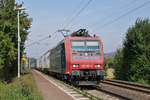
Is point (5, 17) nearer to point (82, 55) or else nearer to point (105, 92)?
point (82, 55)

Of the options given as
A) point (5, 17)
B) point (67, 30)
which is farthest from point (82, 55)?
point (67, 30)

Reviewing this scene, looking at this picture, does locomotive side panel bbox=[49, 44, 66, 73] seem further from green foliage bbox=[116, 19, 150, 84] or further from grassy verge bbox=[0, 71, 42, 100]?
green foliage bbox=[116, 19, 150, 84]

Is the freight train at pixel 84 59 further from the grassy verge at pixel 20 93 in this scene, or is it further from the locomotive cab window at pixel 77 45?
the grassy verge at pixel 20 93

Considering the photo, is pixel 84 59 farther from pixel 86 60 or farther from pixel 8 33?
pixel 8 33

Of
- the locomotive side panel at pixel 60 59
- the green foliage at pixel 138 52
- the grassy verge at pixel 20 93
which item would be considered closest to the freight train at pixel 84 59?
the locomotive side panel at pixel 60 59

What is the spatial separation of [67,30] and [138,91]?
16.2m

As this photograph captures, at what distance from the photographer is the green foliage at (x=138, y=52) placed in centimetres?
1797

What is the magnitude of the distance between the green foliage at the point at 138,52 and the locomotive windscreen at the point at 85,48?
18.8 ft

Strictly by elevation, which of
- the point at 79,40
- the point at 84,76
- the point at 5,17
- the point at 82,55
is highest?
the point at 5,17

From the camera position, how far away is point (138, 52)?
1864 centimetres

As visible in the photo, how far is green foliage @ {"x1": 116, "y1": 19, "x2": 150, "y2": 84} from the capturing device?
17969 mm

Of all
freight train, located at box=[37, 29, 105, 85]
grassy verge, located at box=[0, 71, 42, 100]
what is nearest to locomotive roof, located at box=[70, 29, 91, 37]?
freight train, located at box=[37, 29, 105, 85]

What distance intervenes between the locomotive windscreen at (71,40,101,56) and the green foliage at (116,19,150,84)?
18.8ft

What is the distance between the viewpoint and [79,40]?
Answer: 557 inches
